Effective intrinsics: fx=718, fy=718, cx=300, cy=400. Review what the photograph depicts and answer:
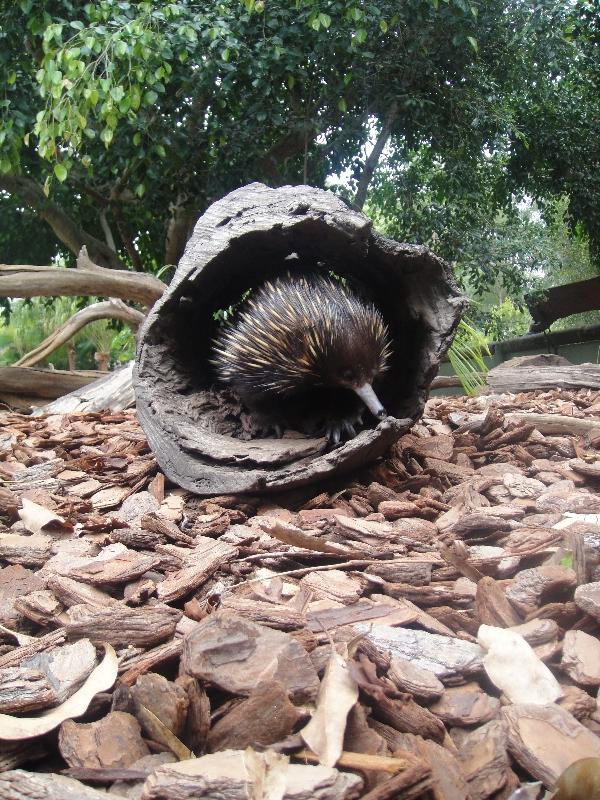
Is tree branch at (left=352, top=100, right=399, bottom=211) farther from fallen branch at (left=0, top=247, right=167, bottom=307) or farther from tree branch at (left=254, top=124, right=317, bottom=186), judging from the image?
fallen branch at (left=0, top=247, right=167, bottom=307)

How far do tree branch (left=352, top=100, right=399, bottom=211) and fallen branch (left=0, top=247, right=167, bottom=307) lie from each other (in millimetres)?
2086

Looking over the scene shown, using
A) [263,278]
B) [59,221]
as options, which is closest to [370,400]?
[263,278]

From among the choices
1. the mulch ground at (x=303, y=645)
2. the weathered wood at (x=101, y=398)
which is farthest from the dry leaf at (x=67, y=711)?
the weathered wood at (x=101, y=398)

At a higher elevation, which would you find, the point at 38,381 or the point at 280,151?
the point at 280,151

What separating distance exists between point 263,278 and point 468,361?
6.11 feet

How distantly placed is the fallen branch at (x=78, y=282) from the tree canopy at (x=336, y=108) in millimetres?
820

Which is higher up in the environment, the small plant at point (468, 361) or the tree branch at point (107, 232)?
the tree branch at point (107, 232)

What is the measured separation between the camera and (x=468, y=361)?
439cm

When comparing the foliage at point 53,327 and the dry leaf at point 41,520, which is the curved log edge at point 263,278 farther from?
the foliage at point 53,327

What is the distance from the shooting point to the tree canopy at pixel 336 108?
219 inches

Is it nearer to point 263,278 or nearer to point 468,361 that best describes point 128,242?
point 468,361

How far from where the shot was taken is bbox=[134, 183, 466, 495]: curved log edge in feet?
7.55

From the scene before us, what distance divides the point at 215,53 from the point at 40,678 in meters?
5.51

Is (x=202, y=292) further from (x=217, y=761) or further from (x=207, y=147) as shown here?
(x=207, y=147)
